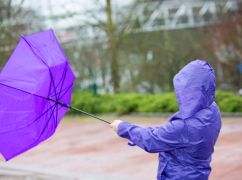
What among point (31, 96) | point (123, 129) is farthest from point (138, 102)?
point (123, 129)

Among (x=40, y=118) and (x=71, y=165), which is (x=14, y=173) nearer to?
(x=71, y=165)

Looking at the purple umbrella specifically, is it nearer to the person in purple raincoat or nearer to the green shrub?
the person in purple raincoat

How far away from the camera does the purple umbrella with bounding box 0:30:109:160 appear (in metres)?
4.67

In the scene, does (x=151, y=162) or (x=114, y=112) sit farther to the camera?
(x=114, y=112)

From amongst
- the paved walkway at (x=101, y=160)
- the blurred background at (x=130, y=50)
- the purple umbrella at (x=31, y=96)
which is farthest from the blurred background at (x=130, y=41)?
the purple umbrella at (x=31, y=96)

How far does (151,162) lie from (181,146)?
6.32m

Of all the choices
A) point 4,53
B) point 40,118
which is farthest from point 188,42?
point 40,118

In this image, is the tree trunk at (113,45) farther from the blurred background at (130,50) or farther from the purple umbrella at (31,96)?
the purple umbrella at (31,96)

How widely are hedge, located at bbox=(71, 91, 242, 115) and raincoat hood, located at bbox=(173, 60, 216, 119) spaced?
11918 millimetres

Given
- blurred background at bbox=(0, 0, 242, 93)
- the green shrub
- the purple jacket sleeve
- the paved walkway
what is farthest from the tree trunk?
the purple jacket sleeve

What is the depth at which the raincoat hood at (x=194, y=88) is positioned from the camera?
3.94 meters

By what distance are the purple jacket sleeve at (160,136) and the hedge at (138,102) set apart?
12.1m

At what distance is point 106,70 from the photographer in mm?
30688

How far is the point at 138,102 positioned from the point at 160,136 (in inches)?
602
